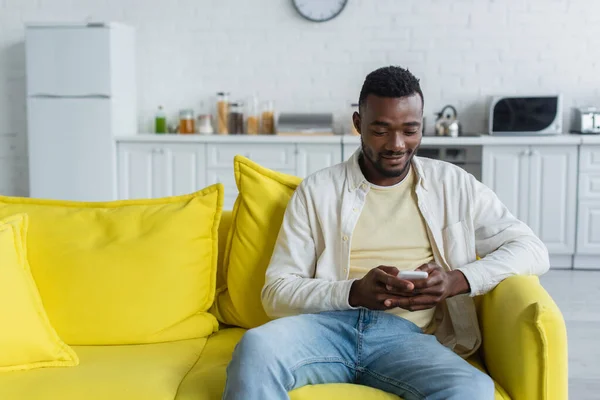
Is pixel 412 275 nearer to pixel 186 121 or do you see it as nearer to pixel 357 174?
pixel 357 174

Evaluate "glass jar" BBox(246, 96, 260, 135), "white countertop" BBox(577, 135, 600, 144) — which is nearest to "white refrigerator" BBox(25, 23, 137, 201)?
"glass jar" BBox(246, 96, 260, 135)

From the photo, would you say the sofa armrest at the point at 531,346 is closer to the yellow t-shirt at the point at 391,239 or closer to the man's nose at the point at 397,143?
the yellow t-shirt at the point at 391,239

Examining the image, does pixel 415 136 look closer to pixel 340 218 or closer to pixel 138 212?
pixel 340 218

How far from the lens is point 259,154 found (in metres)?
5.05

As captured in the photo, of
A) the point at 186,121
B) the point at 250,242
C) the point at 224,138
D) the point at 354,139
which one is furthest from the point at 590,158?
the point at 250,242

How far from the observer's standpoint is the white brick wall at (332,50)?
17.4 feet

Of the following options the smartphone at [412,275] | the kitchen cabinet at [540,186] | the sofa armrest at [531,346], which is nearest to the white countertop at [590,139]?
the kitchen cabinet at [540,186]

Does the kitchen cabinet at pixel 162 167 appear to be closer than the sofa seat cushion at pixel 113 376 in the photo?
No

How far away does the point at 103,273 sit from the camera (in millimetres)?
2062

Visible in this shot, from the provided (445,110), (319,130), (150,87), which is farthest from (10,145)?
(445,110)

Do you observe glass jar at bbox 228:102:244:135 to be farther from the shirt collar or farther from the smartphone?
the smartphone

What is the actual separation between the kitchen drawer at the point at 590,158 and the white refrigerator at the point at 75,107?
115 inches

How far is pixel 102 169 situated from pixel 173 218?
311 centimetres

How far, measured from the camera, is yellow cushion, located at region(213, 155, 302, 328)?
2170 mm
